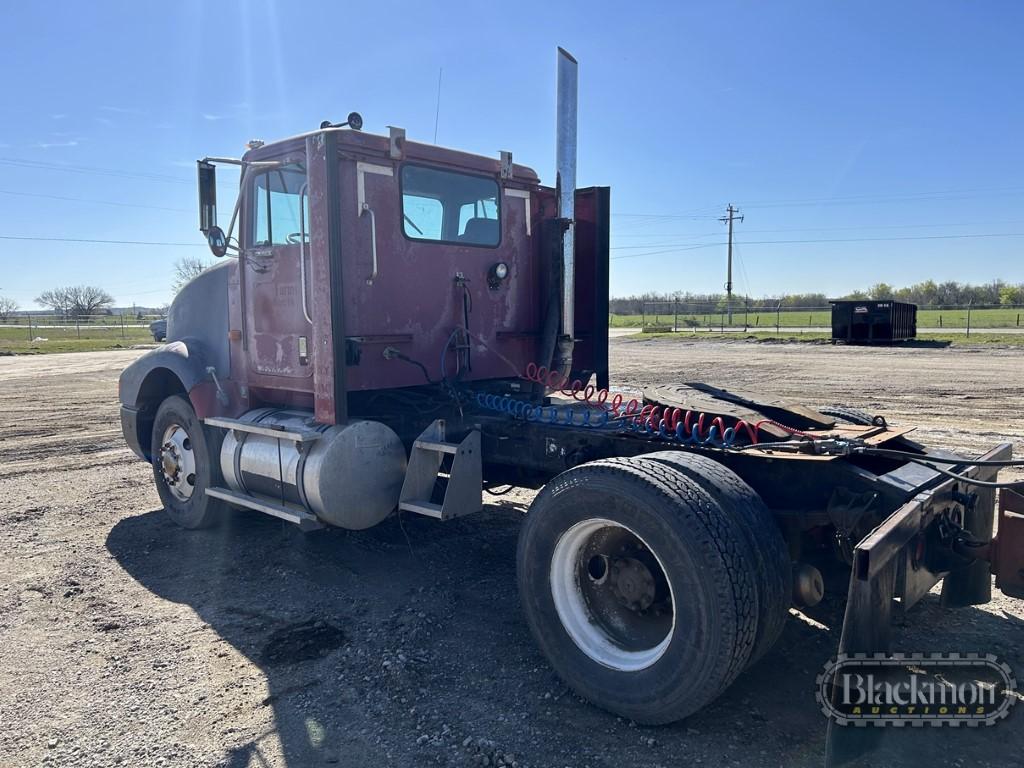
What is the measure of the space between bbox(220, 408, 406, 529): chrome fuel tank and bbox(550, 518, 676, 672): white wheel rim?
1.56m

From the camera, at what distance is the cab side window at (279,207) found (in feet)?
16.3

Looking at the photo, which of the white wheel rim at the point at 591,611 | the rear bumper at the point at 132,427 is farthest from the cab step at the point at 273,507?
the white wheel rim at the point at 591,611

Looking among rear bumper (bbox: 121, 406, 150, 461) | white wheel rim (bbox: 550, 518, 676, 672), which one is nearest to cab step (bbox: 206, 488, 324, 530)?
rear bumper (bbox: 121, 406, 150, 461)

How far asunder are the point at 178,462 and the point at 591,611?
4138mm

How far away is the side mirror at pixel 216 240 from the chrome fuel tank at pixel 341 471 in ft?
4.57

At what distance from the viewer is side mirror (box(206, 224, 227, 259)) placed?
17.5ft

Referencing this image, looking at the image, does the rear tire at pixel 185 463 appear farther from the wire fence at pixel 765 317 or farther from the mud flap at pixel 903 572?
the wire fence at pixel 765 317

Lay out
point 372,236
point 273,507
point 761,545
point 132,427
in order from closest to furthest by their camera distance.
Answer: point 761,545, point 372,236, point 273,507, point 132,427

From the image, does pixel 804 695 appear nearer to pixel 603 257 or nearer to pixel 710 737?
pixel 710 737

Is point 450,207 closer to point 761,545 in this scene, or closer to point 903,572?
point 761,545

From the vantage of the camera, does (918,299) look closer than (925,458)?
No

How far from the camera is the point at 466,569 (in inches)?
201

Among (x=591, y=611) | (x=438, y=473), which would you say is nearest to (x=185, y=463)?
(x=438, y=473)

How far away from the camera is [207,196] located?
17.4 feet
